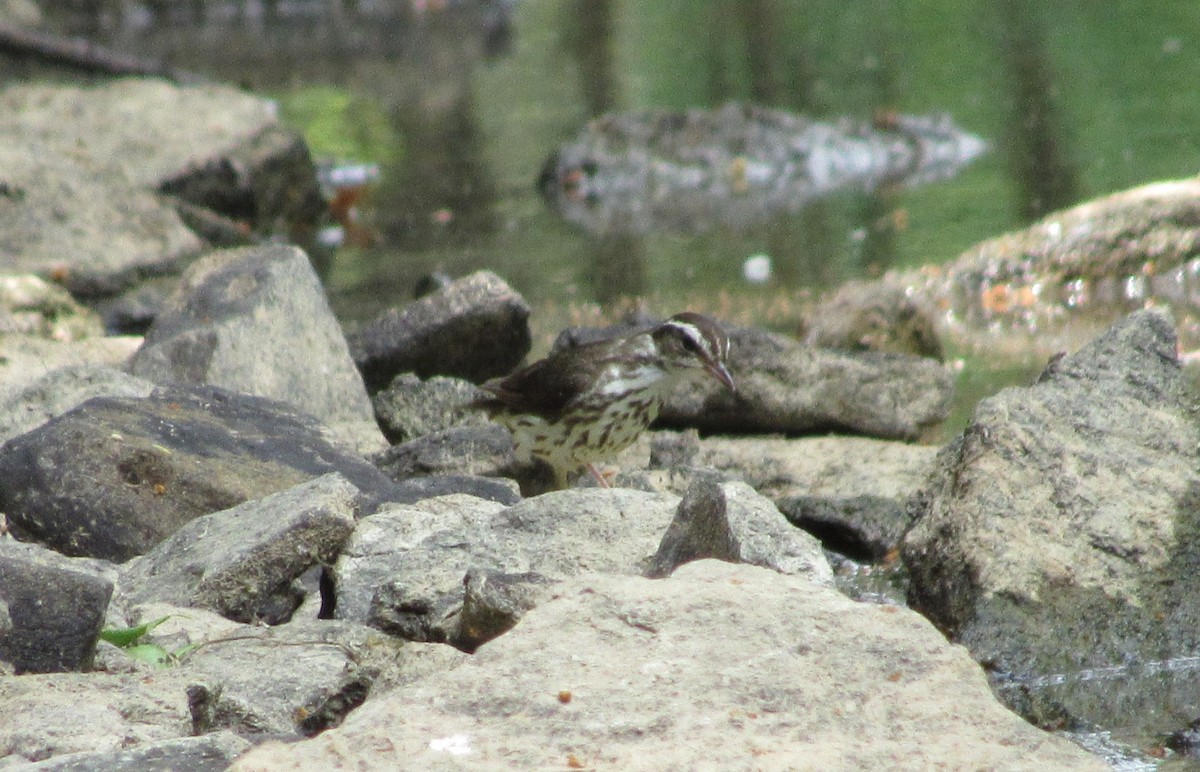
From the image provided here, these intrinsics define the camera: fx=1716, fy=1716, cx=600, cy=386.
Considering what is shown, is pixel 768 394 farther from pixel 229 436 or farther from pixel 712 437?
pixel 229 436

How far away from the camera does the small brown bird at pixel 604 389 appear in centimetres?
680

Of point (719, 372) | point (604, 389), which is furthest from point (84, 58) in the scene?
point (719, 372)

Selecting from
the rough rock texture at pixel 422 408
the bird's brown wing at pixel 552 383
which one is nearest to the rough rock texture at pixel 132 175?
the rough rock texture at pixel 422 408

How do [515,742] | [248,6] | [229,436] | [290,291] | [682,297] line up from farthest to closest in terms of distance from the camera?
1. [248,6]
2. [682,297]
3. [290,291]
4. [229,436]
5. [515,742]

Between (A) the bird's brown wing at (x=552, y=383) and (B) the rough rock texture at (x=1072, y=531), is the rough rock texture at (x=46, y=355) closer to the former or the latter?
(A) the bird's brown wing at (x=552, y=383)

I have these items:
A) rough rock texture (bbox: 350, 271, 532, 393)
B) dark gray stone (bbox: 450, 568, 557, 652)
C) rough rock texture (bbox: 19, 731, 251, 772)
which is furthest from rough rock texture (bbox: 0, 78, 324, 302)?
rough rock texture (bbox: 19, 731, 251, 772)

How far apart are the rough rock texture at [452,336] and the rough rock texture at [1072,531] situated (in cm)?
268

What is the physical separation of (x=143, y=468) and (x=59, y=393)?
0.92m

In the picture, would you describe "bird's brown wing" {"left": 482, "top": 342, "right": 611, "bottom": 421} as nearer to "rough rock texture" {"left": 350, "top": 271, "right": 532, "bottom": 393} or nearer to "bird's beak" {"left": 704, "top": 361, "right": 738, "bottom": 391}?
"bird's beak" {"left": 704, "top": 361, "right": 738, "bottom": 391}

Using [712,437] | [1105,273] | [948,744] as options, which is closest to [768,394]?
[712,437]

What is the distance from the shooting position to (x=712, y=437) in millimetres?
7828

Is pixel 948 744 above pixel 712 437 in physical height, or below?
above

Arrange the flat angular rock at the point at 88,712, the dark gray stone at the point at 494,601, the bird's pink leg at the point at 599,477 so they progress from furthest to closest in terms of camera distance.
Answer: the bird's pink leg at the point at 599,477
the dark gray stone at the point at 494,601
the flat angular rock at the point at 88,712

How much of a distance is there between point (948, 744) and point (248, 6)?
89.9 ft
